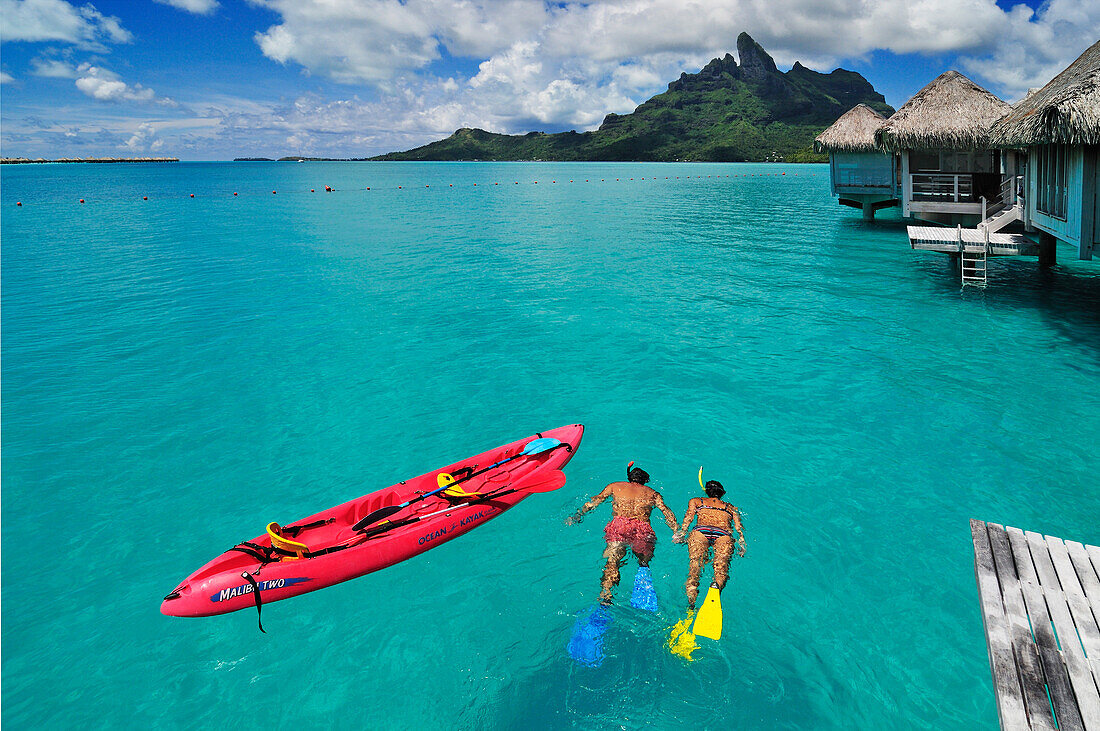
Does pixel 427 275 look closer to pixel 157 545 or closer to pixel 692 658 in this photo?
pixel 157 545

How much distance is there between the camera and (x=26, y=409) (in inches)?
553

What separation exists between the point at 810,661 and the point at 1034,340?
13637 mm

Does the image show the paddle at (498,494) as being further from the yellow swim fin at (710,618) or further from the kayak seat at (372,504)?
the yellow swim fin at (710,618)

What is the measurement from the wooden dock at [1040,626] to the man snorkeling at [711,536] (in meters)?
2.76

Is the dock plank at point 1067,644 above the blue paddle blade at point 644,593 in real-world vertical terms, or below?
above

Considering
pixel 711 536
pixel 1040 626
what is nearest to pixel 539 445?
pixel 711 536

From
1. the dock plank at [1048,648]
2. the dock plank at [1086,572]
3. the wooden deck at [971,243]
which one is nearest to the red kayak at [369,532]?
the dock plank at [1048,648]

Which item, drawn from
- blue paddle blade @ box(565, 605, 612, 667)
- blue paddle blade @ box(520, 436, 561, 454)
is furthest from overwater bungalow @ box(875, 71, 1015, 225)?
blue paddle blade @ box(565, 605, 612, 667)

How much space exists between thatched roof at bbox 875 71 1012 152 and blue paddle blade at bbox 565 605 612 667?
28043 millimetres

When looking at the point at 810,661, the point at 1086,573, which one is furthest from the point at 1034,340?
the point at 810,661

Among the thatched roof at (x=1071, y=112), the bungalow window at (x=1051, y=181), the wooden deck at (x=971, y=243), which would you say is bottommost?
the wooden deck at (x=971, y=243)

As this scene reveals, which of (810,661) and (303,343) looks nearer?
(810,661)

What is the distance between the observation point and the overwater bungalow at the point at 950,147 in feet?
84.4

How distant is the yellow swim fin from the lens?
6918 mm
